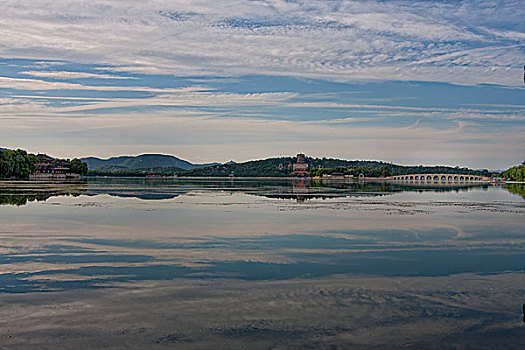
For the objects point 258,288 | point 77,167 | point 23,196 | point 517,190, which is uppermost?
point 77,167

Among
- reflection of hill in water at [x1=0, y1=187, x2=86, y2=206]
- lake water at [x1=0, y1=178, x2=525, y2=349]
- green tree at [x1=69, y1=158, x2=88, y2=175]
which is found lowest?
lake water at [x1=0, y1=178, x2=525, y2=349]

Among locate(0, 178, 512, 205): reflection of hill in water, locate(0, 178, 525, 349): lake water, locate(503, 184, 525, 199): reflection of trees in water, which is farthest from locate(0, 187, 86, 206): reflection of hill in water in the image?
locate(503, 184, 525, 199): reflection of trees in water

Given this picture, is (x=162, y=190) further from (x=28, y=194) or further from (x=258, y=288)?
(x=258, y=288)

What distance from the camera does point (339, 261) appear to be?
16000mm

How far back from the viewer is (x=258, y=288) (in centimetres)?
1241

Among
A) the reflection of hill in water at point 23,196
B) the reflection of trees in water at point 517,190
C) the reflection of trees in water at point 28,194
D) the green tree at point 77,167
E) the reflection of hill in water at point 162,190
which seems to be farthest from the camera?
the green tree at point 77,167

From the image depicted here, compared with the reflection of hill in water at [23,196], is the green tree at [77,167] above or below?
above

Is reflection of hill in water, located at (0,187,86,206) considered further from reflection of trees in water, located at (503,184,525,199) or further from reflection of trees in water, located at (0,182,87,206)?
reflection of trees in water, located at (503,184,525,199)

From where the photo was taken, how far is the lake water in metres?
9.30

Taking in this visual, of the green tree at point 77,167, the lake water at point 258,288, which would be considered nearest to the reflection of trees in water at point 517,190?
the lake water at point 258,288

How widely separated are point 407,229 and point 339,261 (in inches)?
388

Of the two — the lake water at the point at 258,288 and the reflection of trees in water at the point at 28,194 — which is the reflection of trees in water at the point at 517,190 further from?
the reflection of trees in water at the point at 28,194

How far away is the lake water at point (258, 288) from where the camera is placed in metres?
9.30

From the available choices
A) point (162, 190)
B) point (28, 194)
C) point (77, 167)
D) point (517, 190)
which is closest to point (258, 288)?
point (28, 194)
